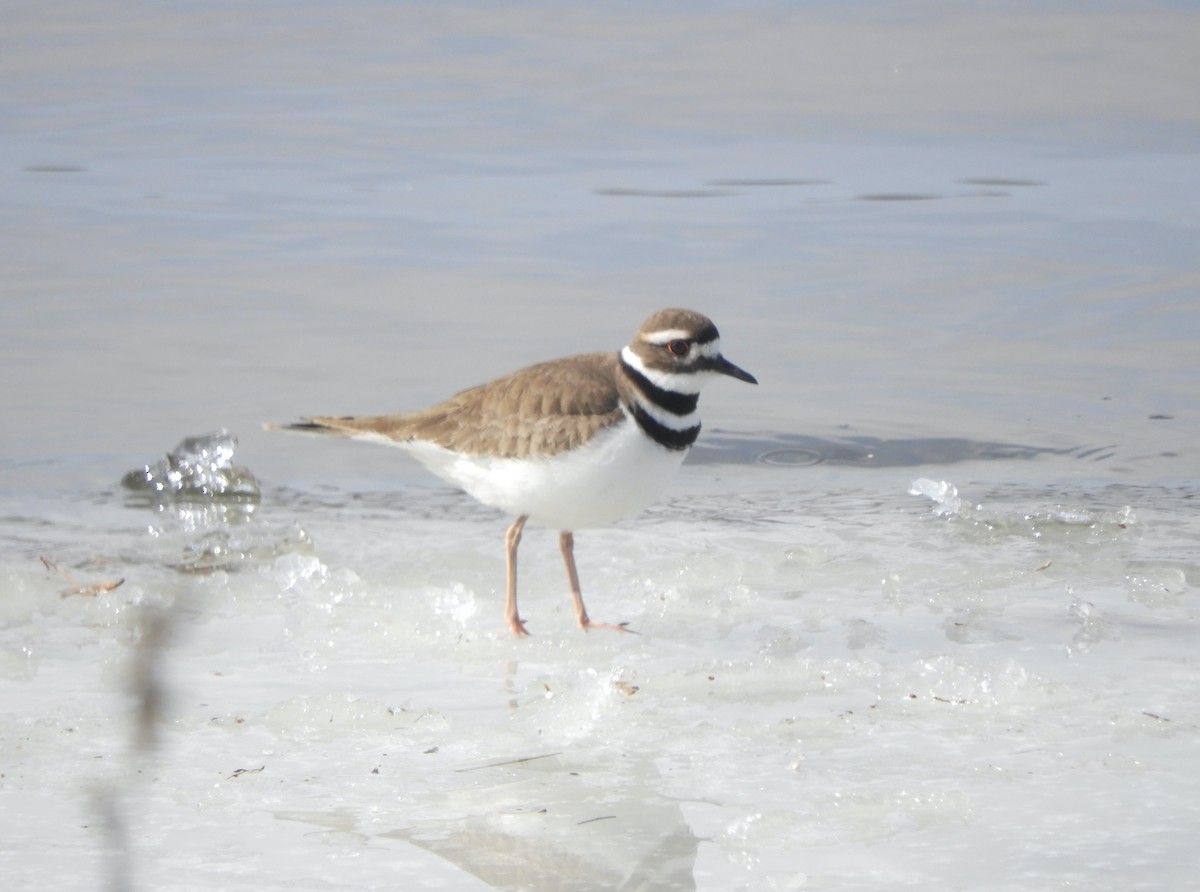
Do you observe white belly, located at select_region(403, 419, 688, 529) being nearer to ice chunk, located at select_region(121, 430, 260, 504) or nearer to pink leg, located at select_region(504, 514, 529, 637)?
pink leg, located at select_region(504, 514, 529, 637)

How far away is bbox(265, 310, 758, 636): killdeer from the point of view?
15.9ft

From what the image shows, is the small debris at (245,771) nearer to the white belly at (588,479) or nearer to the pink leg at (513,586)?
the pink leg at (513,586)

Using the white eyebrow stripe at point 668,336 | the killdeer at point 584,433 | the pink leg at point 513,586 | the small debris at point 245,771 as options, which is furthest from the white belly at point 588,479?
the small debris at point 245,771

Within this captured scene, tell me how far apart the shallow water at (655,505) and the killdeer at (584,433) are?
387 mm

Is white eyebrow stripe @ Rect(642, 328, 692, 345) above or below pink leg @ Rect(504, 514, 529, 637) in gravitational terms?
above

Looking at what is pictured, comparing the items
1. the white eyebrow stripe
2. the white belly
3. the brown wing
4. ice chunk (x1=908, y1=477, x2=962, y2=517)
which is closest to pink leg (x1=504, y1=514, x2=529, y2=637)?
the white belly

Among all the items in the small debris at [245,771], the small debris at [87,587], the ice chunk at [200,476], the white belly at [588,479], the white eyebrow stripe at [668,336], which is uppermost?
the white eyebrow stripe at [668,336]

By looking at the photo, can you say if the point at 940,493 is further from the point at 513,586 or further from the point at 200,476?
the point at 200,476

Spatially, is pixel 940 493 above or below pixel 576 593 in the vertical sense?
below

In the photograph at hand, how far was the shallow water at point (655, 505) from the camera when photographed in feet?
11.3

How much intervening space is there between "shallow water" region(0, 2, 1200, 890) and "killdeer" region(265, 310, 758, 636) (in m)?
0.39

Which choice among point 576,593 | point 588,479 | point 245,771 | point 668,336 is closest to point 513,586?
point 576,593

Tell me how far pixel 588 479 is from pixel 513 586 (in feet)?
1.63

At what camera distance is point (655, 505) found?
6648mm
